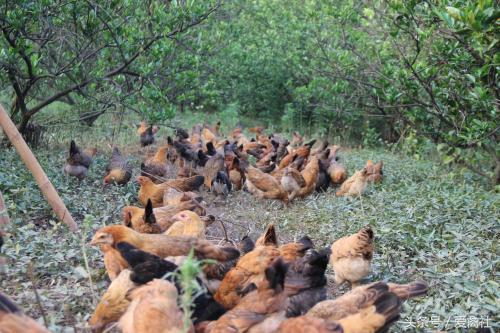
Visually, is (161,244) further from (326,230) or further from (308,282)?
(326,230)

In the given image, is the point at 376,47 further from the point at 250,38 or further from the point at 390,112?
the point at 250,38

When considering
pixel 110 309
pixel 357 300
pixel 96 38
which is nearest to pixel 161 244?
pixel 110 309

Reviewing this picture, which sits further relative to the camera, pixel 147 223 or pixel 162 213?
pixel 162 213

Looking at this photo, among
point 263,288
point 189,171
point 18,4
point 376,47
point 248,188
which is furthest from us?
point 376,47

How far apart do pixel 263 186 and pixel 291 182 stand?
0.46 meters

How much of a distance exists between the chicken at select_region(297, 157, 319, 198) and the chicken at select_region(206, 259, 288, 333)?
199 inches

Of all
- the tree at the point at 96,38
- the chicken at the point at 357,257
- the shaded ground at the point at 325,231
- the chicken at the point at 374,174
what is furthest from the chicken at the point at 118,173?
the chicken at the point at 357,257

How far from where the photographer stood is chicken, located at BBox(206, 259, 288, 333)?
11.3ft

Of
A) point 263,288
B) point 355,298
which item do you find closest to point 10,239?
point 263,288

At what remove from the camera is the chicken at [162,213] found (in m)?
5.82

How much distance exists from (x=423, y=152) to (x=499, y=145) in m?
4.83

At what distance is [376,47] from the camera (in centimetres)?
1105

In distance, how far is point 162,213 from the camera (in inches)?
248

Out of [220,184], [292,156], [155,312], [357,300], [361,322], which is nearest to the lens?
[155,312]
